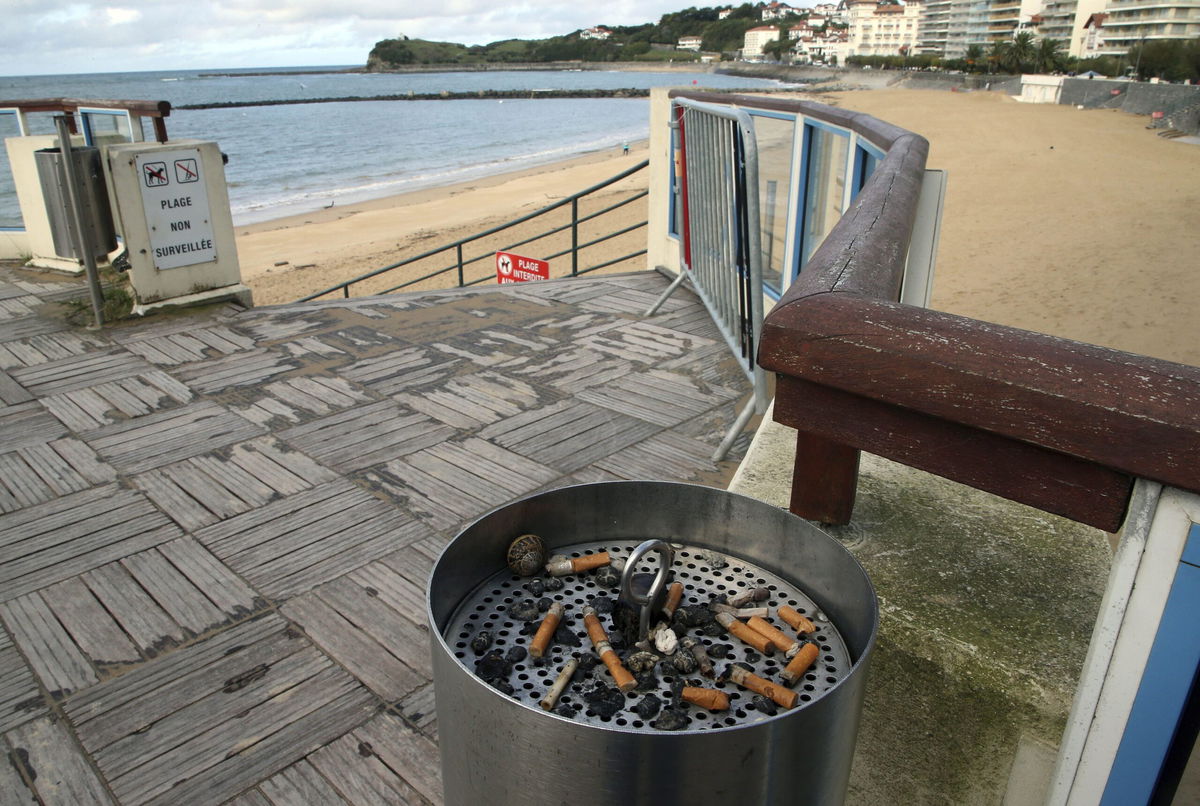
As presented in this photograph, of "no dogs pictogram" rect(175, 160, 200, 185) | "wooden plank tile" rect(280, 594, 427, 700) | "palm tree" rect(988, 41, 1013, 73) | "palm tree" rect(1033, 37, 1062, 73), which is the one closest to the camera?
"wooden plank tile" rect(280, 594, 427, 700)

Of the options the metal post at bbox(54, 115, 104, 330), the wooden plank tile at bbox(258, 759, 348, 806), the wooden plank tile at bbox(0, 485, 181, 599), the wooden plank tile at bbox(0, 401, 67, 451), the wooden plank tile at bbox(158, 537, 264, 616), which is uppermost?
the metal post at bbox(54, 115, 104, 330)

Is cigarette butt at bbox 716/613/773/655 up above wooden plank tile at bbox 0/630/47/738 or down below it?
above

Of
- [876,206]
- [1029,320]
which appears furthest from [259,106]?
[876,206]

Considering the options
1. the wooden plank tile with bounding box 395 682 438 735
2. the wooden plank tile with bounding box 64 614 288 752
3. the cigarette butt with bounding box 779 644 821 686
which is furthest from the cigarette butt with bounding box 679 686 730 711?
the wooden plank tile with bounding box 64 614 288 752

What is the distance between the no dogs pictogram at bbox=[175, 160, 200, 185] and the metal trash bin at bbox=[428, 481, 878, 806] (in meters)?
5.80

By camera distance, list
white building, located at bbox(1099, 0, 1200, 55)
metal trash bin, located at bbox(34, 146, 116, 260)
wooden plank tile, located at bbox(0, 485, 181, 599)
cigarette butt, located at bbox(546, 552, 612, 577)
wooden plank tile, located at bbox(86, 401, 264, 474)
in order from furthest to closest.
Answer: white building, located at bbox(1099, 0, 1200, 55) < metal trash bin, located at bbox(34, 146, 116, 260) < wooden plank tile, located at bbox(86, 401, 264, 474) < wooden plank tile, located at bbox(0, 485, 181, 599) < cigarette butt, located at bbox(546, 552, 612, 577)

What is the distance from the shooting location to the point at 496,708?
47.3 inches

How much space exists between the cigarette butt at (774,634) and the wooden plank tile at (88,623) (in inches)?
88.0

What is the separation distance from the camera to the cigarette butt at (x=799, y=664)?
141 centimetres

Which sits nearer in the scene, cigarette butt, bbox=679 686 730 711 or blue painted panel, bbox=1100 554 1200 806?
blue painted panel, bbox=1100 554 1200 806

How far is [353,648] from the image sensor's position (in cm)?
287

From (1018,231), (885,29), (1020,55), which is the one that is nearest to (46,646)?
(1018,231)

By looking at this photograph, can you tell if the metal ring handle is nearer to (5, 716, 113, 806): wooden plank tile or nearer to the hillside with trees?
(5, 716, 113, 806): wooden plank tile

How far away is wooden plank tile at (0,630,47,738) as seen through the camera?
8.37 feet
